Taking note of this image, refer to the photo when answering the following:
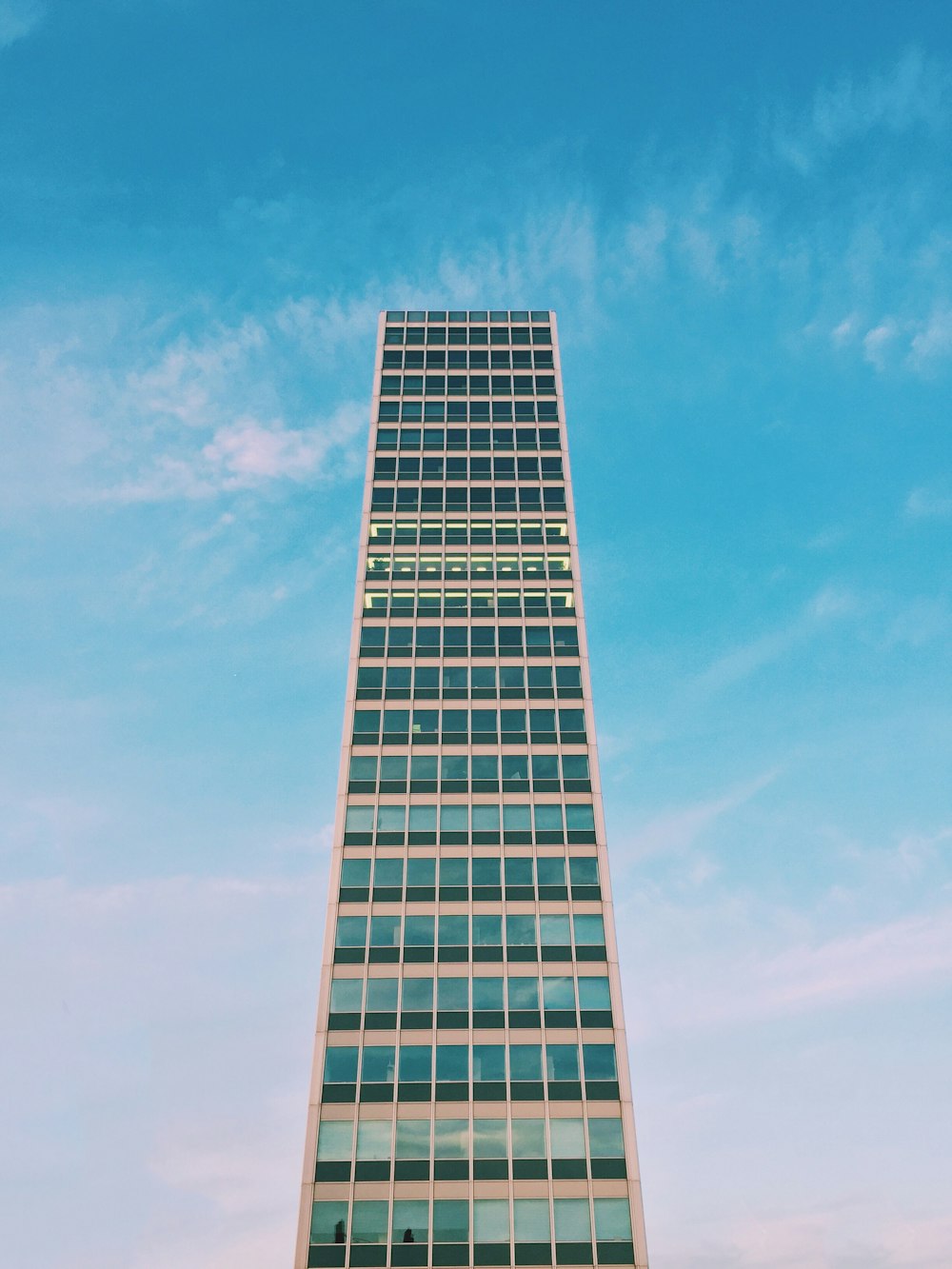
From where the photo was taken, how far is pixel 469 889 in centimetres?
5819

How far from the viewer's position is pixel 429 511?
252 feet

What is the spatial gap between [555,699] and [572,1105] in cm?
2439

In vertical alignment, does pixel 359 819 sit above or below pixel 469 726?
below

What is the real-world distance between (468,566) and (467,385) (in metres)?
18.6

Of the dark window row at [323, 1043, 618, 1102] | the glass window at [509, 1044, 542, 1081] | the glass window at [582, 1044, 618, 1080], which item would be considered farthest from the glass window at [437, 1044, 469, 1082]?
the glass window at [582, 1044, 618, 1080]

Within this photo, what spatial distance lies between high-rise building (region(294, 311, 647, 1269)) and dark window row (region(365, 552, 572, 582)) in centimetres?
20

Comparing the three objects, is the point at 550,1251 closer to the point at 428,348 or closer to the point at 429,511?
the point at 429,511

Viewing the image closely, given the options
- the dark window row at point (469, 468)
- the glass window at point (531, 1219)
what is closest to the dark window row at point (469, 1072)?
the glass window at point (531, 1219)

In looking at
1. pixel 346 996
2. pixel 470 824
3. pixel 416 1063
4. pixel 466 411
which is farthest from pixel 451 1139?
pixel 466 411

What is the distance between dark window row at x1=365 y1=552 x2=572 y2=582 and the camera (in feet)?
240

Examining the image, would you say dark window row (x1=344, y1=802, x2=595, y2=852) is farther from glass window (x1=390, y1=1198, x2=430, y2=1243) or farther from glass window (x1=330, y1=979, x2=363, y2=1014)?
glass window (x1=390, y1=1198, x2=430, y2=1243)

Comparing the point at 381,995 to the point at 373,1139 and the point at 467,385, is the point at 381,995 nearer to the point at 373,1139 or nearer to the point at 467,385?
the point at 373,1139

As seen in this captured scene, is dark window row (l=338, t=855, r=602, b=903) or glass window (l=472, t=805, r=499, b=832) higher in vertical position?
glass window (l=472, t=805, r=499, b=832)

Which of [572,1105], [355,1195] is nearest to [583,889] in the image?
[572,1105]
